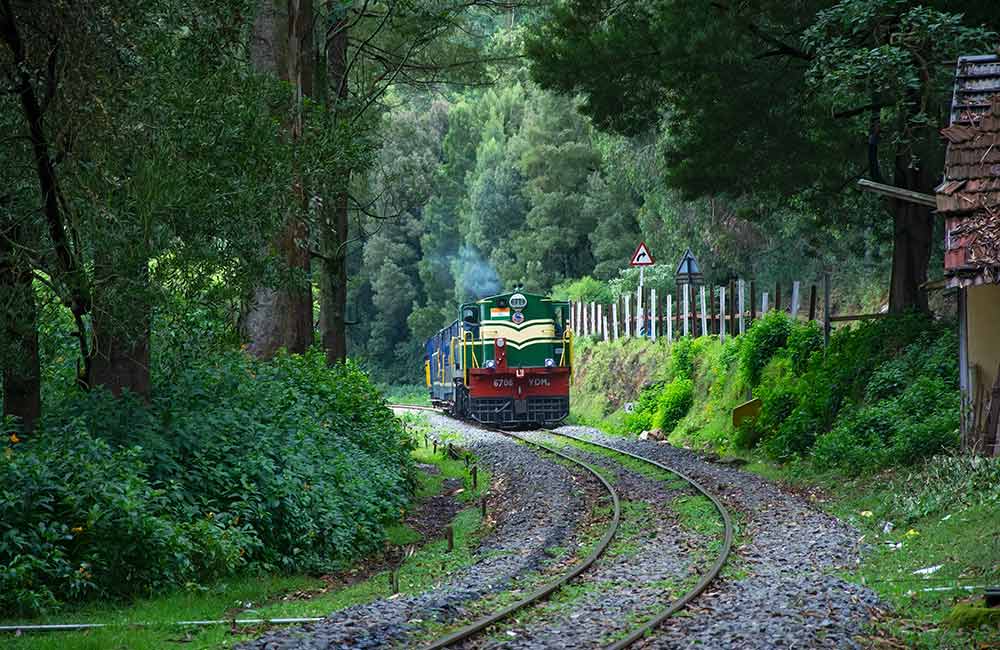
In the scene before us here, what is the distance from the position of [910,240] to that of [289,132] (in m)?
11.7

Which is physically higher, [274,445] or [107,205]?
[107,205]

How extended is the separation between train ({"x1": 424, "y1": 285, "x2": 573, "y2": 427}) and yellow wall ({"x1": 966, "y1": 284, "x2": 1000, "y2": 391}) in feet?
51.9

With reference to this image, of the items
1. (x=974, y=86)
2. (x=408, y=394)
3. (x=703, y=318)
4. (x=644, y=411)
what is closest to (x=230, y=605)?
(x=974, y=86)

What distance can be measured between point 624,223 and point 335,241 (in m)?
30.4

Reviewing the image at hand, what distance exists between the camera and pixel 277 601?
10859 mm

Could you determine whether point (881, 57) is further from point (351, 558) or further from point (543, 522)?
point (351, 558)

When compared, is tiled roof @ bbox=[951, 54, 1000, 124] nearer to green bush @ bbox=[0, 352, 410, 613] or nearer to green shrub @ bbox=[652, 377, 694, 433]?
green bush @ bbox=[0, 352, 410, 613]

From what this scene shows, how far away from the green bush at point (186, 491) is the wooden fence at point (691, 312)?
12.0 metres

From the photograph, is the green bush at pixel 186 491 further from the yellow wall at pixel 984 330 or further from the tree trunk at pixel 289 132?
the yellow wall at pixel 984 330

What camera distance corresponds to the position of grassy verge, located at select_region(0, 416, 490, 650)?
867 cm

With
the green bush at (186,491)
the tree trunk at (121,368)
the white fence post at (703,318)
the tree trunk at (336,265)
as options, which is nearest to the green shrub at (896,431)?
the green bush at (186,491)

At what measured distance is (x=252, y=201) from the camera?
11555 millimetres

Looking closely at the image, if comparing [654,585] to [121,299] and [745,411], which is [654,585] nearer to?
[121,299]

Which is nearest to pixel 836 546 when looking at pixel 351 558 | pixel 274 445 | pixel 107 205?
pixel 351 558
